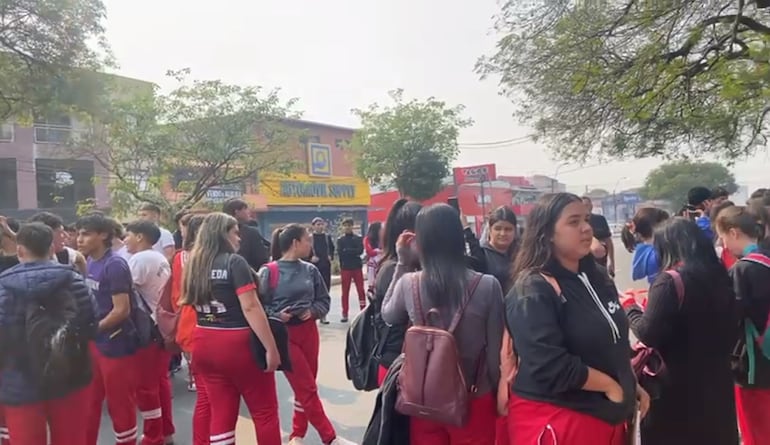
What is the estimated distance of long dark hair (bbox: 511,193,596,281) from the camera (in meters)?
2.35

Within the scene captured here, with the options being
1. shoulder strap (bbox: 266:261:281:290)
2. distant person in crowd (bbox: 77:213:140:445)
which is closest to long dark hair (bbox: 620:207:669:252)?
shoulder strap (bbox: 266:261:281:290)

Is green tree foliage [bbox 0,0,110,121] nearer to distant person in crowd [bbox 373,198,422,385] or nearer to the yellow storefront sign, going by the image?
distant person in crowd [bbox 373,198,422,385]

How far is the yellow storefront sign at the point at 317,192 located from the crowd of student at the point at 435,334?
2579 centimetres

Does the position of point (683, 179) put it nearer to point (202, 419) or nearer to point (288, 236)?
point (288, 236)

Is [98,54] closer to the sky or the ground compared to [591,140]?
closer to the sky

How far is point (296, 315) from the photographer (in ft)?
14.3

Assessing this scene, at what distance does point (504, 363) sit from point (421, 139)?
25679 millimetres

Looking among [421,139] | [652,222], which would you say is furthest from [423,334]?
[421,139]

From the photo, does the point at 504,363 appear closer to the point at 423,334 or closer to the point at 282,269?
the point at 423,334

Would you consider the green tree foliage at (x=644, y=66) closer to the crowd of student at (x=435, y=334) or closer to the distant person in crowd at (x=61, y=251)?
the crowd of student at (x=435, y=334)

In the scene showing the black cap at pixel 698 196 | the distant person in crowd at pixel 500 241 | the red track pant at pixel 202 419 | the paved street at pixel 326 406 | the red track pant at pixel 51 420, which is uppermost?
the black cap at pixel 698 196

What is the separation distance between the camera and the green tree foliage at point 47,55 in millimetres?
10711

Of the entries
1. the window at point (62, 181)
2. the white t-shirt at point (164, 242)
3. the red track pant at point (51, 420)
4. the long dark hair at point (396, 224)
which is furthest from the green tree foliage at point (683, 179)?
→ the red track pant at point (51, 420)

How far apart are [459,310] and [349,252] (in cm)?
791
